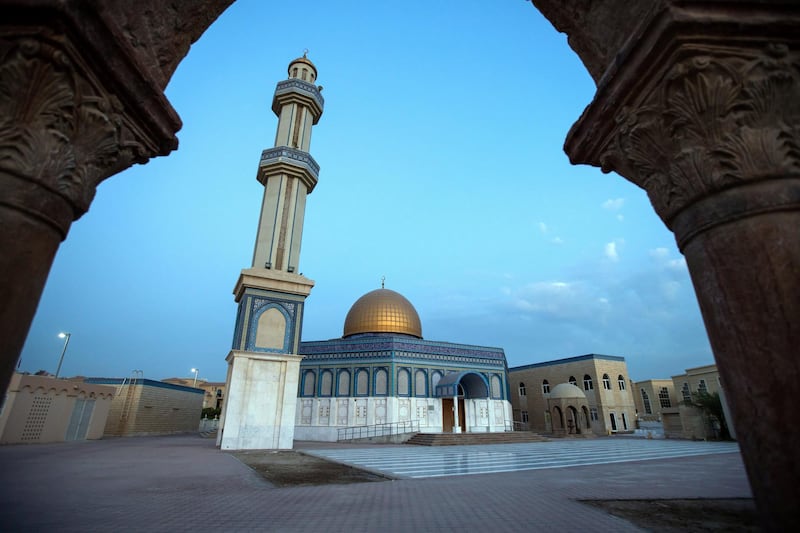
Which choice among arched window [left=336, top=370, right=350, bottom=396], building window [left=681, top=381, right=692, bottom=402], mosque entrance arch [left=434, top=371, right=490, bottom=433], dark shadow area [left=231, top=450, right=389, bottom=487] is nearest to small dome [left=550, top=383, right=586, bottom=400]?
mosque entrance arch [left=434, top=371, right=490, bottom=433]

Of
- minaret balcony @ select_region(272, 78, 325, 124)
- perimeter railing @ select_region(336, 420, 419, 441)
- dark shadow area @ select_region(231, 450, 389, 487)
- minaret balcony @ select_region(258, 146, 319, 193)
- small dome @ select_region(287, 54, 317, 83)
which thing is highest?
small dome @ select_region(287, 54, 317, 83)

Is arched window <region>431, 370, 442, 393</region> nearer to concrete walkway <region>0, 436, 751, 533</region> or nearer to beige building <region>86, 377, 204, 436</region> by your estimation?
concrete walkway <region>0, 436, 751, 533</region>

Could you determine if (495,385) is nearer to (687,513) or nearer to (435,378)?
(435,378)

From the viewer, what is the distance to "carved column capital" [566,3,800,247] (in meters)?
1.85

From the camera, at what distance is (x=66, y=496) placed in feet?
15.3

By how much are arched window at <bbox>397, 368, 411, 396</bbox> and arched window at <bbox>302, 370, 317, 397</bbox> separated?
16.0ft

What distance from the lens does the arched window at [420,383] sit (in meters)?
23.4

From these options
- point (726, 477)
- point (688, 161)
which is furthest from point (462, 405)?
point (688, 161)

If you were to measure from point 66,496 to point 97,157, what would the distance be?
458 centimetres

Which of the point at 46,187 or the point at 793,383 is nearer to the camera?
the point at 793,383

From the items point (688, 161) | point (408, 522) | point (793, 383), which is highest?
point (688, 161)

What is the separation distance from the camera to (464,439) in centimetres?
1967

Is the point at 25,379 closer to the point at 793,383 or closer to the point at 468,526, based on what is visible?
the point at 468,526

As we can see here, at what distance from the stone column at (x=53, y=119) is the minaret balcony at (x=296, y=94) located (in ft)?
54.1
